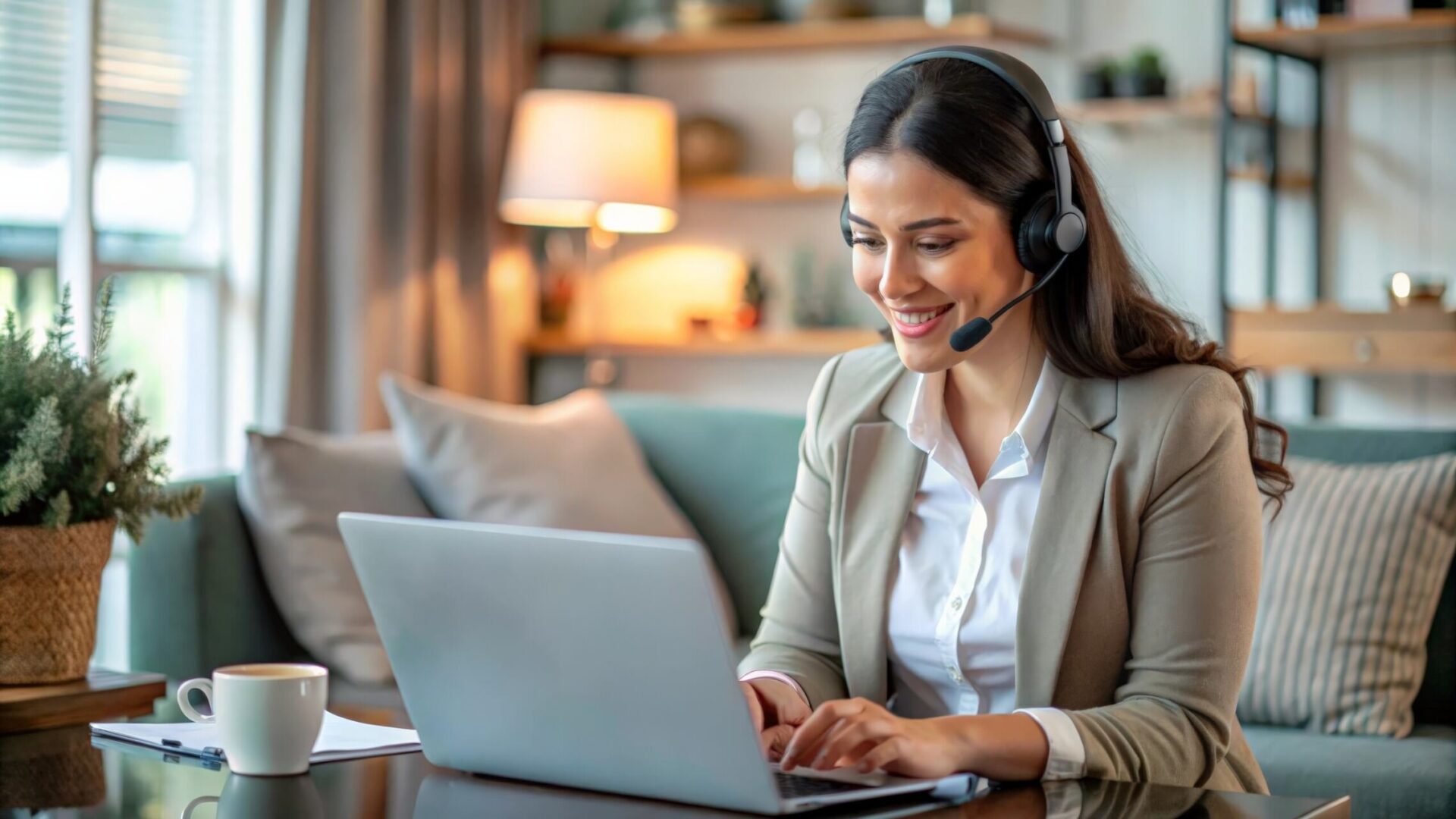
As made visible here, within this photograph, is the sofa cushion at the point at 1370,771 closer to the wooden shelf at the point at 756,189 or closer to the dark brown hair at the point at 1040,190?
the dark brown hair at the point at 1040,190

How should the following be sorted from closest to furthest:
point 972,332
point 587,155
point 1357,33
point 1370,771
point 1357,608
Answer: point 972,332 → point 1370,771 → point 1357,608 → point 1357,33 → point 587,155

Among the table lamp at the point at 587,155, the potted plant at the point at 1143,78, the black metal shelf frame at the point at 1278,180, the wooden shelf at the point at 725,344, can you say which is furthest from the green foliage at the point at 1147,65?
the table lamp at the point at 587,155

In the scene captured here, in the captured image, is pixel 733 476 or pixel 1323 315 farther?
pixel 1323 315

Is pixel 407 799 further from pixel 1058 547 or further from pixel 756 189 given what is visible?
pixel 756 189

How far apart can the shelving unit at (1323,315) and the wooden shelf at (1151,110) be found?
4.2 inches

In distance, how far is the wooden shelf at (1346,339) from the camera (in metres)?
3.41

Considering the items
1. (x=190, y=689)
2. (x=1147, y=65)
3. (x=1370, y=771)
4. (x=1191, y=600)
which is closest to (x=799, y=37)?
(x=1147, y=65)

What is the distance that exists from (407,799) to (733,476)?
6.18 feet

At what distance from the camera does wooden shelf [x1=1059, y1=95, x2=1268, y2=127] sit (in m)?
3.88

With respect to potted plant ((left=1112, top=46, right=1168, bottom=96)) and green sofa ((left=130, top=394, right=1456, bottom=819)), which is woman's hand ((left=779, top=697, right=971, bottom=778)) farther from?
potted plant ((left=1112, top=46, right=1168, bottom=96))

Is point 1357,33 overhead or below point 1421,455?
overhead

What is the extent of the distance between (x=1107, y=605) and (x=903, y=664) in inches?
8.9

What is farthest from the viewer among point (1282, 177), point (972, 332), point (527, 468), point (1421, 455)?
point (1282, 177)

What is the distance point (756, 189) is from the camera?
4359mm
